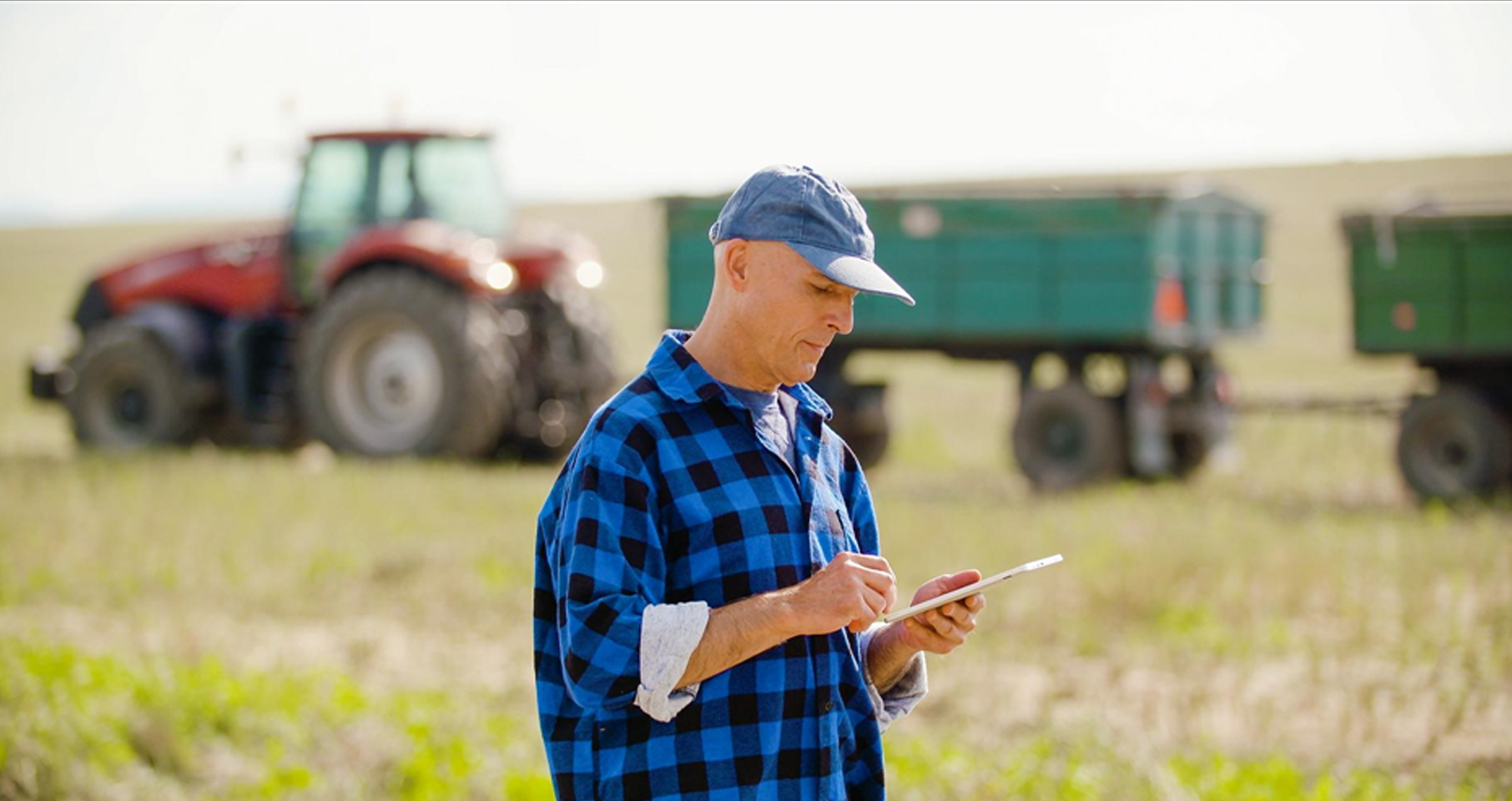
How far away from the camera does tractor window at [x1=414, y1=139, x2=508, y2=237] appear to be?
12422 mm

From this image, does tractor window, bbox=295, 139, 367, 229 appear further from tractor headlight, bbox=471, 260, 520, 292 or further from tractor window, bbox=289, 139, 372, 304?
tractor headlight, bbox=471, 260, 520, 292

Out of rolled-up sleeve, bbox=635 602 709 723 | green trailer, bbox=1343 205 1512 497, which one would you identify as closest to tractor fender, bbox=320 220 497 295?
green trailer, bbox=1343 205 1512 497

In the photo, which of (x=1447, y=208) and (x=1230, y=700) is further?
(x=1447, y=208)

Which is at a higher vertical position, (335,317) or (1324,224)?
(1324,224)

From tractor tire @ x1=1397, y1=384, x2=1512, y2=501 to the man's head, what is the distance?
30.4 ft

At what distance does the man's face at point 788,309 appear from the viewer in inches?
93.0

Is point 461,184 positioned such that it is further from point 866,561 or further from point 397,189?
point 866,561

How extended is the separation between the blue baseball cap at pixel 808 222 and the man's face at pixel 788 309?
0.02m

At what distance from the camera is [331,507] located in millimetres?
9516

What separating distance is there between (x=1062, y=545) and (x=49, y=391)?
8782 mm

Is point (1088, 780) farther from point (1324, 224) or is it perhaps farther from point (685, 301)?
point (1324, 224)

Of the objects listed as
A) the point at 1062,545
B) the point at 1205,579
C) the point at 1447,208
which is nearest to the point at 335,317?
the point at 1062,545

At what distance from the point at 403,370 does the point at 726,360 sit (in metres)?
10.2

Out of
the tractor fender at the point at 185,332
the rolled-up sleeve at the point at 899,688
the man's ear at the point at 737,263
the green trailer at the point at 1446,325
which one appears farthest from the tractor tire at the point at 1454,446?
the man's ear at the point at 737,263
